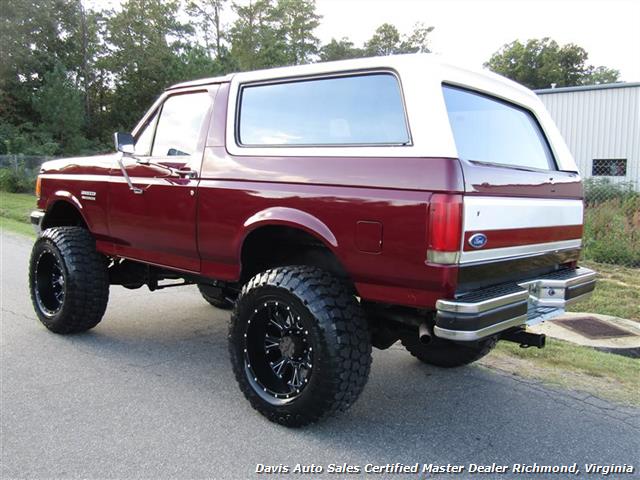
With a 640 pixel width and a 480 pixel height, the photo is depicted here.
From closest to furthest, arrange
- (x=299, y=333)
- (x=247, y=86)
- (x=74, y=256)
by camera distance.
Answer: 1. (x=299, y=333)
2. (x=247, y=86)
3. (x=74, y=256)

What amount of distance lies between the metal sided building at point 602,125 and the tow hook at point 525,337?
16.0 meters

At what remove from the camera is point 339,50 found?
52.3 metres

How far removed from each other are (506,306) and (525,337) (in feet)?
1.93

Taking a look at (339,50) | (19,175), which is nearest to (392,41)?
(339,50)

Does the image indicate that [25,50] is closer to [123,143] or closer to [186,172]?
[123,143]

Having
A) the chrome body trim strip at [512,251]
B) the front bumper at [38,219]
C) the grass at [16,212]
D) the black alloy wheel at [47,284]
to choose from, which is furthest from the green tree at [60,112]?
the chrome body trim strip at [512,251]

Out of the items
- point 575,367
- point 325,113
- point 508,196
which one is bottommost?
point 575,367

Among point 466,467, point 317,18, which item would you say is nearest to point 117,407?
point 466,467

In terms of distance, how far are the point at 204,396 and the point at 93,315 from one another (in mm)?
1636

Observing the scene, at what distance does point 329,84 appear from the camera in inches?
129

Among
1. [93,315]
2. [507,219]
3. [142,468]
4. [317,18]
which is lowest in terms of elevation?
[142,468]

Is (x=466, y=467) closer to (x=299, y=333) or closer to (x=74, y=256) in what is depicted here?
(x=299, y=333)

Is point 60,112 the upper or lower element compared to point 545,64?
lower

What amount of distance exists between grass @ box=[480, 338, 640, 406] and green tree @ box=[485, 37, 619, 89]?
52999 millimetres
